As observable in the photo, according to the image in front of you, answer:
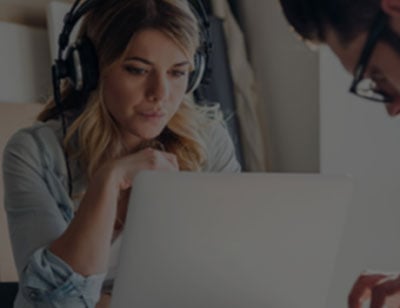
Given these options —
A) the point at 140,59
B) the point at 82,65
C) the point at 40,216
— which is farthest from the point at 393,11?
the point at 40,216

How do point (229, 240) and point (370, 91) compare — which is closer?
point (229, 240)

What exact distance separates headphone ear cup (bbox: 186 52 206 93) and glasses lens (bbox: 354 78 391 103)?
1.09ft

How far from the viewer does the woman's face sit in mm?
1150

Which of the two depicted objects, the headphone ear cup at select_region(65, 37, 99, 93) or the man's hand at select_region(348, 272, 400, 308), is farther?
the man's hand at select_region(348, 272, 400, 308)

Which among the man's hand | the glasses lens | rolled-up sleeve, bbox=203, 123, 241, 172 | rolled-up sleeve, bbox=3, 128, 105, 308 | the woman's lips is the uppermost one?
the glasses lens

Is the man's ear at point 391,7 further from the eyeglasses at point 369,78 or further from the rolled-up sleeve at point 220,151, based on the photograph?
the rolled-up sleeve at point 220,151

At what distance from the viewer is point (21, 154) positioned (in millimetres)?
1101

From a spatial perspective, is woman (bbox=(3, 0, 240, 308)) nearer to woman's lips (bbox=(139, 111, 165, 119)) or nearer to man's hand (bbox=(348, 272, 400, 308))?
woman's lips (bbox=(139, 111, 165, 119))

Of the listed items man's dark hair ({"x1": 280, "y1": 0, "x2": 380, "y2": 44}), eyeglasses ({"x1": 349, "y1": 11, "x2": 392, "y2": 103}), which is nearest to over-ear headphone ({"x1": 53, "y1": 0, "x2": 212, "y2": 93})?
man's dark hair ({"x1": 280, "y1": 0, "x2": 380, "y2": 44})

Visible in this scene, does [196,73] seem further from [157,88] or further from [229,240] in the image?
[229,240]

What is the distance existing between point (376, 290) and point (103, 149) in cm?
65

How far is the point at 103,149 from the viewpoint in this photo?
3.75 feet

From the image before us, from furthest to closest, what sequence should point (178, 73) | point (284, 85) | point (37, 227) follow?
point (284, 85) < point (178, 73) < point (37, 227)

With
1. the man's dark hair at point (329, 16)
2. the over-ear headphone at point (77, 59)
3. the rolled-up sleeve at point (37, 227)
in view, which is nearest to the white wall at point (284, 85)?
the man's dark hair at point (329, 16)
